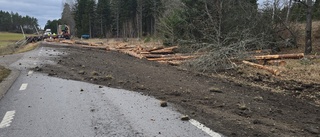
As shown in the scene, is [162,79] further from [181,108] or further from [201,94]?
[181,108]

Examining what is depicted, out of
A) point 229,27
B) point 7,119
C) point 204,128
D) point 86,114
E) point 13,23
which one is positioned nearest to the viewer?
point 204,128

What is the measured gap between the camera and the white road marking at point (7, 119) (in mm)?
5241

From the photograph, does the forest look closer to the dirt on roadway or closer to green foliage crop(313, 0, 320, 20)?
Result: green foliage crop(313, 0, 320, 20)

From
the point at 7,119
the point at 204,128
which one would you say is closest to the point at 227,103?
the point at 204,128

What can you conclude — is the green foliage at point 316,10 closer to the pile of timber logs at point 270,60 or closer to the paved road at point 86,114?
the pile of timber logs at point 270,60

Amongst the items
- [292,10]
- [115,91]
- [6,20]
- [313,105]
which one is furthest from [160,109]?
[6,20]

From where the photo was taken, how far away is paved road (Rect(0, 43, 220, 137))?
4805 millimetres

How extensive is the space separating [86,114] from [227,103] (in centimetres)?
306

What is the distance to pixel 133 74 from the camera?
36.6ft

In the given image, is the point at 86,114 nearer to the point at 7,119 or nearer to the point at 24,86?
the point at 7,119

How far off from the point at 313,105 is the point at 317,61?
21.2 ft

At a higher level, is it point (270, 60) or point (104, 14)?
point (104, 14)

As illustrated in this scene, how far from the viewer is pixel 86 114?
584cm

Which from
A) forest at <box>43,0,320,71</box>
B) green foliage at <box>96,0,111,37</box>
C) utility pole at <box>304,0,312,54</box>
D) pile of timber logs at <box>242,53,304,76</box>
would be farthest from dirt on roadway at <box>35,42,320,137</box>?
green foliage at <box>96,0,111,37</box>
